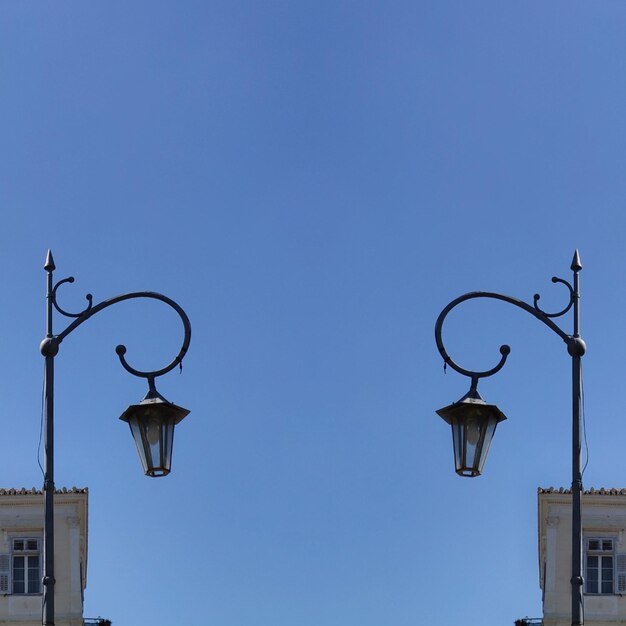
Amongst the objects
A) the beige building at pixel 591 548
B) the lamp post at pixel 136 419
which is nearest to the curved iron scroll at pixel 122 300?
the lamp post at pixel 136 419

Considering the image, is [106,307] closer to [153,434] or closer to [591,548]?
[153,434]

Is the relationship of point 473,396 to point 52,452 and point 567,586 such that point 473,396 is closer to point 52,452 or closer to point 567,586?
point 52,452

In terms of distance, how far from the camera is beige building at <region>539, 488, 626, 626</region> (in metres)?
34.5

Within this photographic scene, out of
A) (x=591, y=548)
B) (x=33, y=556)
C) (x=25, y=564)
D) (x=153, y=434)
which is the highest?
(x=153, y=434)

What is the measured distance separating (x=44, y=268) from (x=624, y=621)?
71.8ft

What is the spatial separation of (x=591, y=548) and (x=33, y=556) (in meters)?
11.4

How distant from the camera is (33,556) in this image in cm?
3528

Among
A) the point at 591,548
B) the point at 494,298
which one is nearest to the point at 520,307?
the point at 494,298

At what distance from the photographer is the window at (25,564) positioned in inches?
1380

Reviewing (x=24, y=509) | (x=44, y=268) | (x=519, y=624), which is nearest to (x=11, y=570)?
(x=24, y=509)

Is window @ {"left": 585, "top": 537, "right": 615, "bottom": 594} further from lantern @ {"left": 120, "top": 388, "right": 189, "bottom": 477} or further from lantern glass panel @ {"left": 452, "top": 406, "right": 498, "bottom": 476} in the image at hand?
lantern @ {"left": 120, "top": 388, "right": 189, "bottom": 477}

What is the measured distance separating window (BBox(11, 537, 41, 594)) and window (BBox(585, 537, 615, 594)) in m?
11.2

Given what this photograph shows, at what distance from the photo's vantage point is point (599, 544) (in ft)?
114

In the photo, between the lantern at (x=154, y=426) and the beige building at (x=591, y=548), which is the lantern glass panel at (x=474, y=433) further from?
the beige building at (x=591, y=548)
